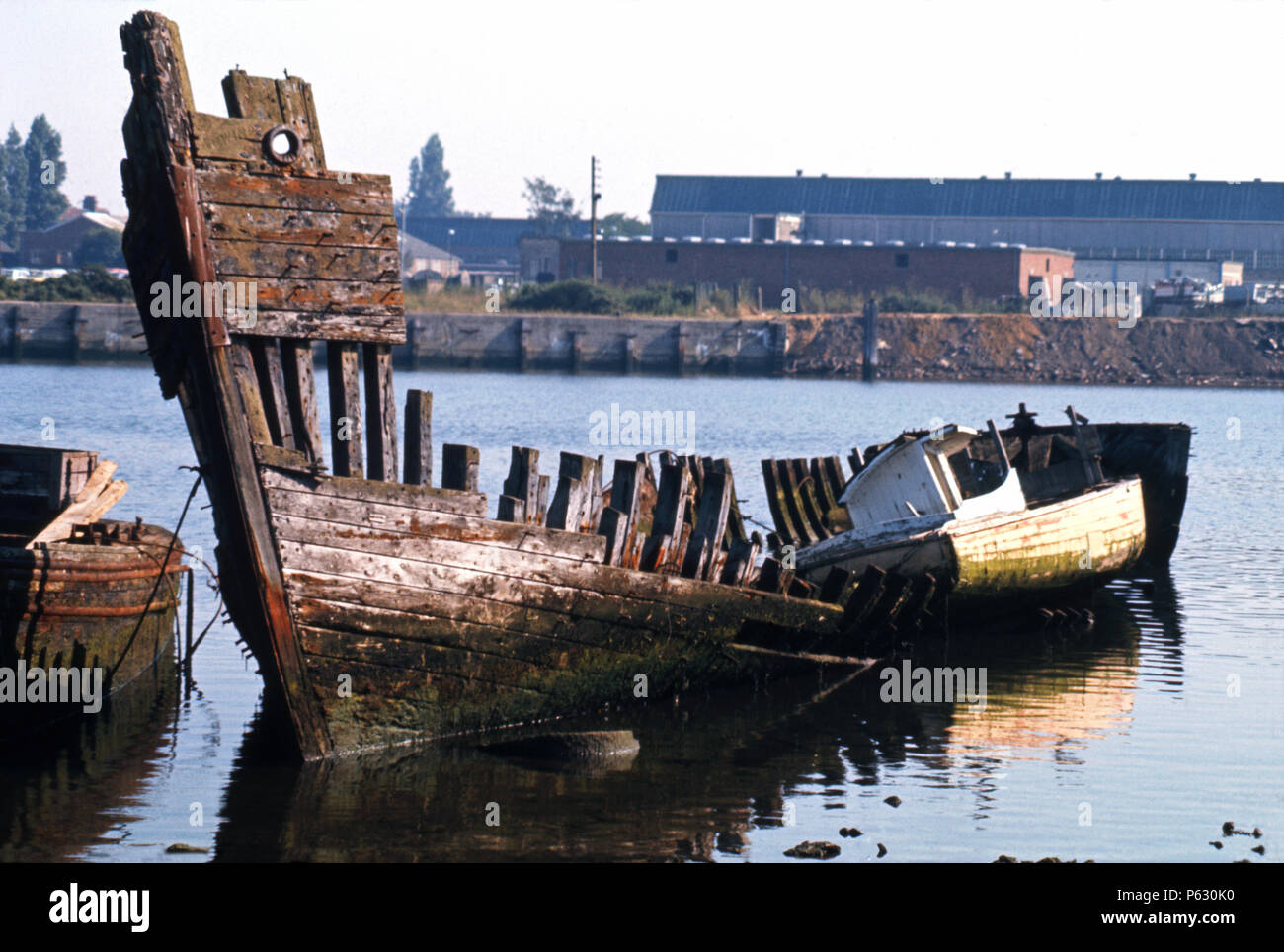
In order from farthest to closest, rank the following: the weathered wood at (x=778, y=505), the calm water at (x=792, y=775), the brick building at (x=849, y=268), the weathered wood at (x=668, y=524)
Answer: the brick building at (x=849, y=268) → the weathered wood at (x=778, y=505) → the weathered wood at (x=668, y=524) → the calm water at (x=792, y=775)

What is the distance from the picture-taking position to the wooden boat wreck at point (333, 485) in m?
11.2

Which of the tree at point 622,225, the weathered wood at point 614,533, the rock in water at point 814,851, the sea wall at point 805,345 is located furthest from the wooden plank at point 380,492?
the tree at point 622,225

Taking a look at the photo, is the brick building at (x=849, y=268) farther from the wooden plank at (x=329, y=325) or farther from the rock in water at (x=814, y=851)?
the rock in water at (x=814, y=851)

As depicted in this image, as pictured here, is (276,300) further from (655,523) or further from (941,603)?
(941,603)

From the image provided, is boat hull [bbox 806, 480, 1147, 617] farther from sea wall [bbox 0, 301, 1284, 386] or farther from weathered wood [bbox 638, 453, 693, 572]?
sea wall [bbox 0, 301, 1284, 386]

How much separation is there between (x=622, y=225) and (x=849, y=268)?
2977 inches

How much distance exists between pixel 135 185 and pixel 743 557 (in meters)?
6.44

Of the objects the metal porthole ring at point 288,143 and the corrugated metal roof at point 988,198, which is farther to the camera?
the corrugated metal roof at point 988,198

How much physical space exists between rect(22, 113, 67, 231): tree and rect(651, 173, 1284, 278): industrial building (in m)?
76.6

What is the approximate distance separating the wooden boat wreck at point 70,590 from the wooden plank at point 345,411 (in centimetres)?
222

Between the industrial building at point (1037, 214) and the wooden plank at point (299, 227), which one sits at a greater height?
the industrial building at point (1037, 214)

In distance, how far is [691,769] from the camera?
12.7 metres

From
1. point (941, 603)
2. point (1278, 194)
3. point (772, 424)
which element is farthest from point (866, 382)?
point (941, 603)

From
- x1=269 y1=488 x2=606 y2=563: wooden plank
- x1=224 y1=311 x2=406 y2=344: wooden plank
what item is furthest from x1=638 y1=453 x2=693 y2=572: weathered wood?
x1=224 y1=311 x2=406 y2=344: wooden plank
